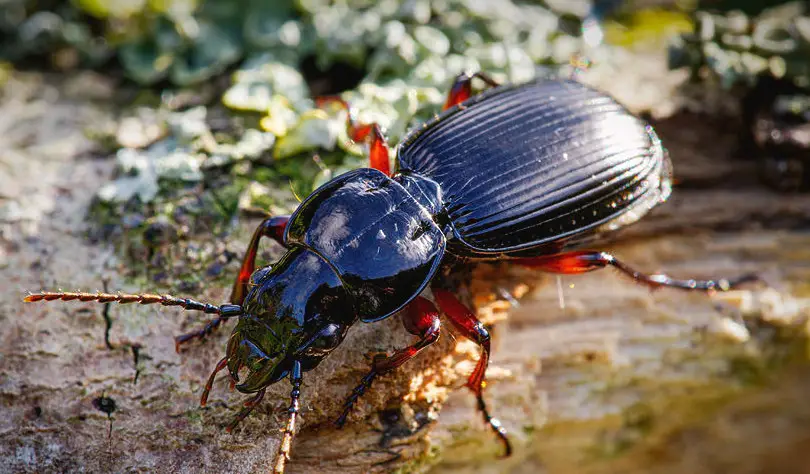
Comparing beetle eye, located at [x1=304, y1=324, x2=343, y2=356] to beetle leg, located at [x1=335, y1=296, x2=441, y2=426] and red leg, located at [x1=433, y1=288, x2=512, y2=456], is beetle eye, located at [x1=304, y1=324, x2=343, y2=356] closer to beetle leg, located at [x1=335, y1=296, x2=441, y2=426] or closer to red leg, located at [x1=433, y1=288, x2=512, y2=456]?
beetle leg, located at [x1=335, y1=296, x2=441, y2=426]

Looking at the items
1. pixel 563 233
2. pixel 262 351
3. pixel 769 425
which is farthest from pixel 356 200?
pixel 769 425

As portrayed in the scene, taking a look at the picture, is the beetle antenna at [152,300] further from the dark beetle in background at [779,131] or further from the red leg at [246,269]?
the dark beetle in background at [779,131]

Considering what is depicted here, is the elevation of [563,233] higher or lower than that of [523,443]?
higher

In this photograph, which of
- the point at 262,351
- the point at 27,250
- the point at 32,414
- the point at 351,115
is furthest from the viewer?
the point at 351,115

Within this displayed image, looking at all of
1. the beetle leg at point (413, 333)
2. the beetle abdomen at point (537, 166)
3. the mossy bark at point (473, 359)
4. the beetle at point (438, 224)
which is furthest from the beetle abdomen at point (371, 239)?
the mossy bark at point (473, 359)

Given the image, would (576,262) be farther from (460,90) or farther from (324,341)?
(324,341)

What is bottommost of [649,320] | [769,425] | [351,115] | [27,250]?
[769,425]

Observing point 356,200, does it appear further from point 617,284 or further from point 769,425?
point 769,425
